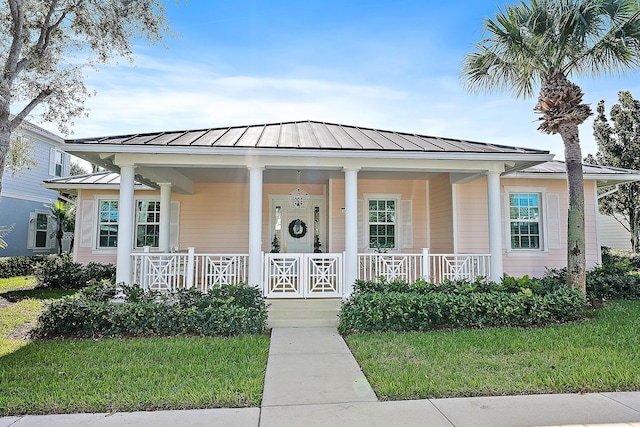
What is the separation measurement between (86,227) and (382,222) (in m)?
9.11

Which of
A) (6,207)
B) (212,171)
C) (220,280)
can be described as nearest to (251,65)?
(212,171)

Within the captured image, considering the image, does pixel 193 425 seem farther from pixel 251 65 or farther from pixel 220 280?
pixel 251 65

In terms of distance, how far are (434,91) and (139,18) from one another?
7.47 metres

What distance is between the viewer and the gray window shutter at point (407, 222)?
1124 cm

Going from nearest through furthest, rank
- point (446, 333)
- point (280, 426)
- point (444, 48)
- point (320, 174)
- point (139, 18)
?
point (280, 426) → point (446, 333) → point (139, 18) → point (444, 48) → point (320, 174)

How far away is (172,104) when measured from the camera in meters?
9.90

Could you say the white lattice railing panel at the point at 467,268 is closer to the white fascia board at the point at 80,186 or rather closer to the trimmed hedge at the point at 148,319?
the trimmed hedge at the point at 148,319

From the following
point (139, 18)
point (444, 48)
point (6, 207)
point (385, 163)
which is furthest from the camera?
point (6, 207)

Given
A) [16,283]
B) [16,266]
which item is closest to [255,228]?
[16,283]

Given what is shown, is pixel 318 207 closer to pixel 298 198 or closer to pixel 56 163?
pixel 298 198

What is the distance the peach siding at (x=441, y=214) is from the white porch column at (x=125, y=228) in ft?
25.0

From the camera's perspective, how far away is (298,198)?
10445 mm

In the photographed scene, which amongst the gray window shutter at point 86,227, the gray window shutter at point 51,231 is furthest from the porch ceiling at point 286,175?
the gray window shutter at point 51,231

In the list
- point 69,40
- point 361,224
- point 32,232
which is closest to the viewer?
point 69,40
